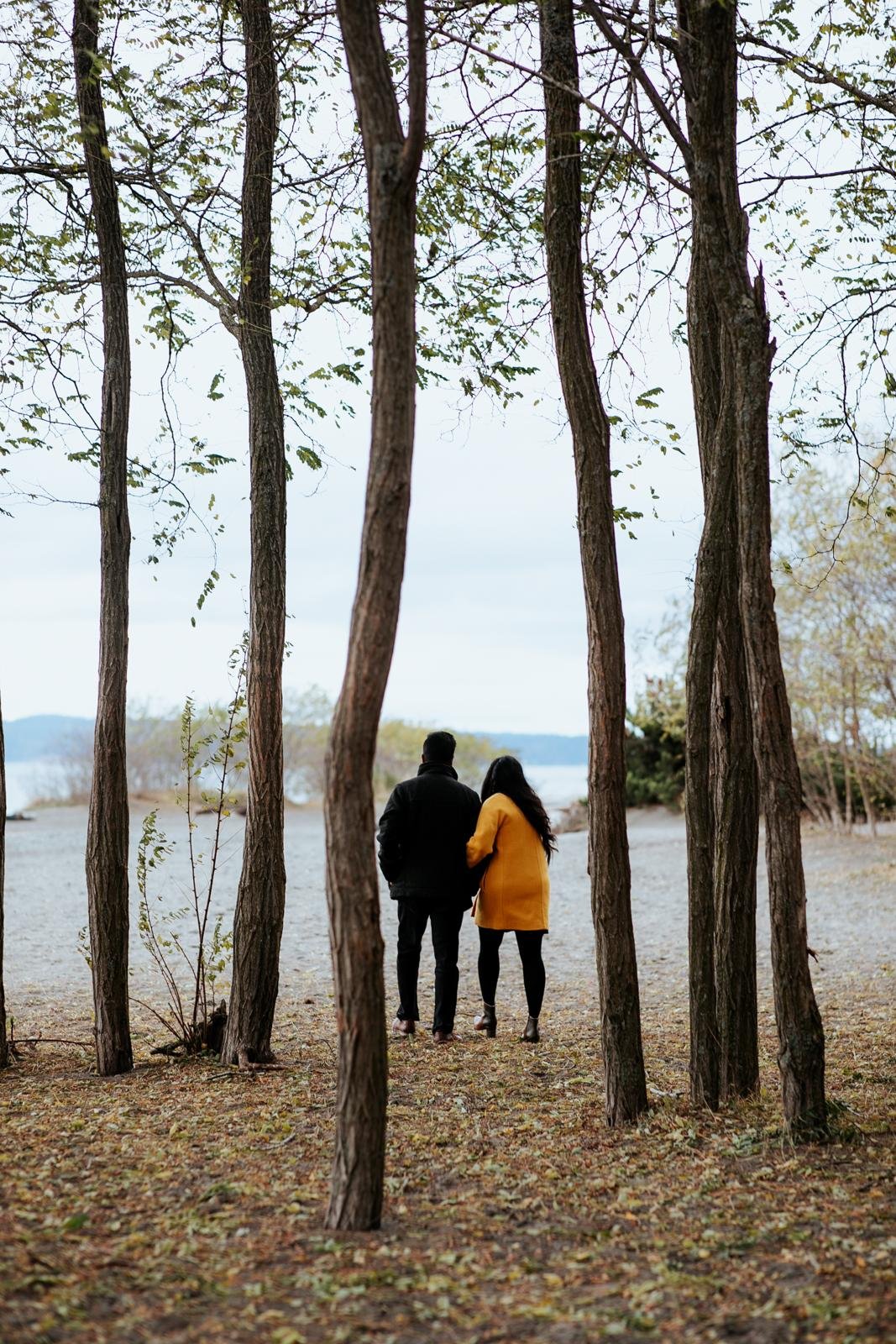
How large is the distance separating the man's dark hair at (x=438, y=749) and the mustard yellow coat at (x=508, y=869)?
0.46m

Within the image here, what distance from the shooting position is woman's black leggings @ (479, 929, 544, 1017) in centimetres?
780

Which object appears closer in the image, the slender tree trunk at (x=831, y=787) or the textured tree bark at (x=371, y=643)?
the textured tree bark at (x=371, y=643)

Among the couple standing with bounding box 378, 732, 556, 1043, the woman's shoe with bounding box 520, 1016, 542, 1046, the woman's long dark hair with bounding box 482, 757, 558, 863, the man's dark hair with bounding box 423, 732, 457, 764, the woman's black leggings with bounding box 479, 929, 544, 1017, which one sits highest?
the man's dark hair with bounding box 423, 732, 457, 764

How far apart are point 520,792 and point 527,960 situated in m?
1.10

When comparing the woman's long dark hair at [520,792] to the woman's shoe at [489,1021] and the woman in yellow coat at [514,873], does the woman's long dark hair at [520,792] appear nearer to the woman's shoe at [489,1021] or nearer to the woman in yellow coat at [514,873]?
the woman in yellow coat at [514,873]

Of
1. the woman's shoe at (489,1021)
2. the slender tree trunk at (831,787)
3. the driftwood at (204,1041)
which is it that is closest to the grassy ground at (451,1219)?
the driftwood at (204,1041)

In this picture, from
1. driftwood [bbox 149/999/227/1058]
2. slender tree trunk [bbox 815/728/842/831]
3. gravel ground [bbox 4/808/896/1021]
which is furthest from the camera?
slender tree trunk [bbox 815/728/842/831]

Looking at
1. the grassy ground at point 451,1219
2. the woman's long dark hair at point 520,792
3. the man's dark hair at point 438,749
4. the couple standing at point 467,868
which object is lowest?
the grassy ground at point 451,1219

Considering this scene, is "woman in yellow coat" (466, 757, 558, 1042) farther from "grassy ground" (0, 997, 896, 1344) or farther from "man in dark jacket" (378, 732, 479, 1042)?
"grassy ground" (0, 997, 896, 1344)

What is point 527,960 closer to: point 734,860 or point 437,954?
point 437,954

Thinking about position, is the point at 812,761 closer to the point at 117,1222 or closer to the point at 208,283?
the point at 208,283

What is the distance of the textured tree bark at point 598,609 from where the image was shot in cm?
570

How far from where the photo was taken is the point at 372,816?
4375mm

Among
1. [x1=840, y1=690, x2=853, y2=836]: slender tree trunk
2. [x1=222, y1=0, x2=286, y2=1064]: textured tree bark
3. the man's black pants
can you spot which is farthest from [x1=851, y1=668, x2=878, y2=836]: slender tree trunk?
[x1=222, y1=0, x2=286, y2=1064]: textured tree bark
